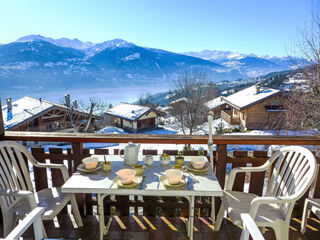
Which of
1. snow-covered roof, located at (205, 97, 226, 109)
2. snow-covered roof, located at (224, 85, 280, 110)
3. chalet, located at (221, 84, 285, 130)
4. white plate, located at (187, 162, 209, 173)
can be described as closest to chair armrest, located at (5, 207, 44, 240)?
white plate, located at (187, 162, 209, 173)

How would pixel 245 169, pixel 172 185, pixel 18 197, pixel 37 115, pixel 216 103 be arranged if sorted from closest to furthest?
pixel 172 185, pixel 18 197, pixel 245 169, pixel 37 115, pixel 216 103

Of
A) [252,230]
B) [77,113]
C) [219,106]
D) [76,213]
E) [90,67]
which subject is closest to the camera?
[252,230]

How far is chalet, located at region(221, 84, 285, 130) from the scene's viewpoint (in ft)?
Result: 58.5

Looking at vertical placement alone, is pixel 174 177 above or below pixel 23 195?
above

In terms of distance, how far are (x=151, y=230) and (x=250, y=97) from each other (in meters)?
19.6

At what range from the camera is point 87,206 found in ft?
7.32

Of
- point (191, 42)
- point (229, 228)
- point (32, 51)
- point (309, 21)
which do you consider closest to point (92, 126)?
point (309, 21)

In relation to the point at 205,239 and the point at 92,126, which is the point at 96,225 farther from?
the point at 92,126

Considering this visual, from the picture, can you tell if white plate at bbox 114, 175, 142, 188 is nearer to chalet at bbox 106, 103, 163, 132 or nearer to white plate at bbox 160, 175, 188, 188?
white plate at bbox 160, 175, 188, 188

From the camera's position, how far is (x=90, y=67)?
94125mm

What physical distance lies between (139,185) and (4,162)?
121 cm

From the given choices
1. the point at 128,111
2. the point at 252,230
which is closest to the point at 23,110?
the point at 128,111

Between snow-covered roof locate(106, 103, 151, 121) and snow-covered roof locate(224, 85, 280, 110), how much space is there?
936 centimetres

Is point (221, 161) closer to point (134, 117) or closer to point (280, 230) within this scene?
point (280, 230)
